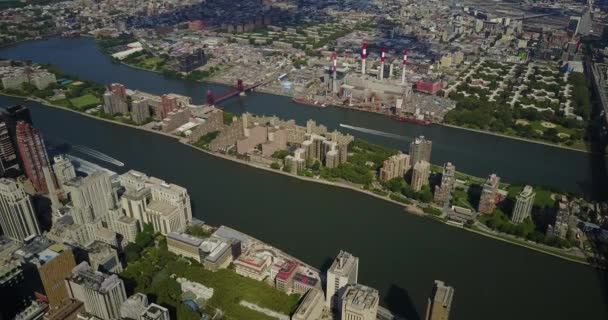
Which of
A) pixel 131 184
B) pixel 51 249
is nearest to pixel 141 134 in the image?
pixel 131 184

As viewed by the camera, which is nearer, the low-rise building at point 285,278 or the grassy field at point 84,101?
the low-rise building at point 285,278

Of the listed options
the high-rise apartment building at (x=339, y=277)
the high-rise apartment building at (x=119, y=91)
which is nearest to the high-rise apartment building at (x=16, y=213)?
the high-rise apartment building at (x=339, y=277)

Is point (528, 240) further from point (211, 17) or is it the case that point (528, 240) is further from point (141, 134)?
point (211, 17)

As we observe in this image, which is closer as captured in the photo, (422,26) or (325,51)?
(325,51)

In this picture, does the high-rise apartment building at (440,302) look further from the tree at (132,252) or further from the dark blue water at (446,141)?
the dark blue water at (446,141)

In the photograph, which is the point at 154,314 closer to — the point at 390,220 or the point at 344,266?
the point at 344,266

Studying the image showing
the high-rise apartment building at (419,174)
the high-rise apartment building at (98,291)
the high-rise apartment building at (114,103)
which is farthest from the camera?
the high-rise apartment building at (114,103)
